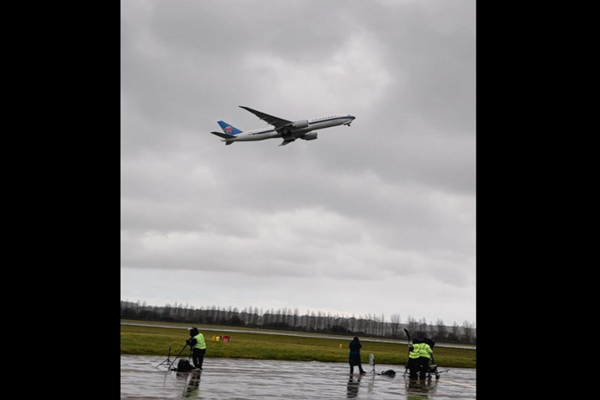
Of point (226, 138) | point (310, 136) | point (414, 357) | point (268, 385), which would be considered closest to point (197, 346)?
point (268, 385)

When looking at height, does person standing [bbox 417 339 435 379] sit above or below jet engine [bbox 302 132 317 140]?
below

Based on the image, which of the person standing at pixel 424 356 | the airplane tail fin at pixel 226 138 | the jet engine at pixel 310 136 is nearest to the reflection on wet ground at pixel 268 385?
the person standing at pixel 424 356

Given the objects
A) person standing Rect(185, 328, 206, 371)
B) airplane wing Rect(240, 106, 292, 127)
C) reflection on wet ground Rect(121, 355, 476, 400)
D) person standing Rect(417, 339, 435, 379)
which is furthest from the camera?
airplane wing Rect(240, 106, 292, 127)

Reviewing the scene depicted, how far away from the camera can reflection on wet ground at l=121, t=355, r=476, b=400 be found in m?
17.8

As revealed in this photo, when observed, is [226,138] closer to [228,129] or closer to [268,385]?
[228,129]

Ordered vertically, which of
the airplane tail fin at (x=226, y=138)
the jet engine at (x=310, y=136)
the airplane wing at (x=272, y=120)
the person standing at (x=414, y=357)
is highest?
the airplane tail fin at (x=226, y=138)

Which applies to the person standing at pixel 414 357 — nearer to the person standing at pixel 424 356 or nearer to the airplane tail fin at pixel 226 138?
the person standing at pixel 424 356

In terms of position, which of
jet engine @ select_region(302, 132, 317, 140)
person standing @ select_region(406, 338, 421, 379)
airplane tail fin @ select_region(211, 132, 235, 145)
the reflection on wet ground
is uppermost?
airplane tail fin @ select_region(211, 132, 235, 145)

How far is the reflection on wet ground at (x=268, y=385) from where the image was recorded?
17.8m

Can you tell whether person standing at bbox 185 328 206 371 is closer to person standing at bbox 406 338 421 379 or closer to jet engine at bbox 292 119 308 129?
person standing at bbox 406 338 421 379

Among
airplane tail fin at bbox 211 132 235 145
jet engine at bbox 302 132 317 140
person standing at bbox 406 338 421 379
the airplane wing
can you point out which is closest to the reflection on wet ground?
person standing at bbox 406 338 421 379
